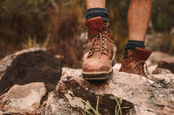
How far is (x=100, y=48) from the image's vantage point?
3.87 ft

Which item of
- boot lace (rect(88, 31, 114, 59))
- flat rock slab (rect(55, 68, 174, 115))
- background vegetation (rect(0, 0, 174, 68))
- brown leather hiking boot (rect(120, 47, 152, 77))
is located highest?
background vegetation (rect(0, 0, 174, 68))

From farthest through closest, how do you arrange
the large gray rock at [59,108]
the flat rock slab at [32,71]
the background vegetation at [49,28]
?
the background vegetation at [49,28], the flat rock slab at [32,71], the large gray rock at [59,108]

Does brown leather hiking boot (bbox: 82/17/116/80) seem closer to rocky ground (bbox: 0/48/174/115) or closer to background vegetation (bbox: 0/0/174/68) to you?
rocky ground (bbox: 0/48/174/115)

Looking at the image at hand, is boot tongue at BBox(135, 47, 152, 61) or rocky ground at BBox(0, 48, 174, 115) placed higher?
boot tongue at BBox(135, 47, 152, 61)

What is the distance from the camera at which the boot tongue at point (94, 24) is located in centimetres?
113

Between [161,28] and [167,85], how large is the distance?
20.2 feet

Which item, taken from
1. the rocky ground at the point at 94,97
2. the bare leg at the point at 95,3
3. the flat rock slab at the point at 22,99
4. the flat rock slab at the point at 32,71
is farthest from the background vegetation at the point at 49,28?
the bare leg at the point at 95,3

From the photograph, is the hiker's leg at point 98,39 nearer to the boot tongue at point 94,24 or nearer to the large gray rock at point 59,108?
the boot tongue at point 94,24

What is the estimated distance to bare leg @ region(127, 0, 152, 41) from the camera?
4.52 feet

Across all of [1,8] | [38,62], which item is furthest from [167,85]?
[1,8]

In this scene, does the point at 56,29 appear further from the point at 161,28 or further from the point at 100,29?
the point at 161,28

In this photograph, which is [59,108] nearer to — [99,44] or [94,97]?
[94,97]

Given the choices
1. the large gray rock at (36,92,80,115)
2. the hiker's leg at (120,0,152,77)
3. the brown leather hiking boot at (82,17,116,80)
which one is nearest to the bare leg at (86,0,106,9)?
the brown leather hiking boot at (82,17,116,80)

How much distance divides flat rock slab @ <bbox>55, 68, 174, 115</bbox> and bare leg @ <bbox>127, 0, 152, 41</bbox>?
44 centimetres
